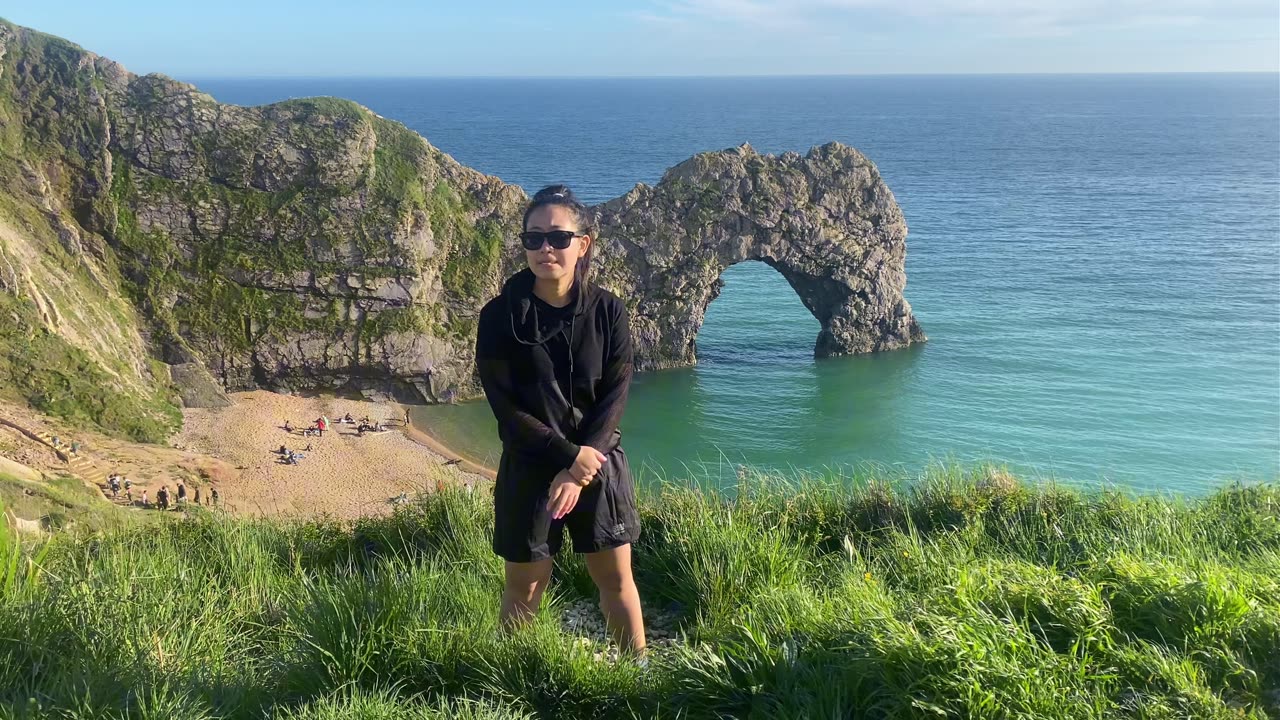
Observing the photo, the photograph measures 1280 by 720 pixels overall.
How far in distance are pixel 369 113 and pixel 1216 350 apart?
41.3m

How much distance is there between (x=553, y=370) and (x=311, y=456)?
25.9m

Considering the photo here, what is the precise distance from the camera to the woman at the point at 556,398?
4246 millimetres

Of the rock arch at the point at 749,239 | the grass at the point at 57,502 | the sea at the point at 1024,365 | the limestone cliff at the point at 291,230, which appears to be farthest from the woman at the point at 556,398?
the rock arch at the point at 749,239

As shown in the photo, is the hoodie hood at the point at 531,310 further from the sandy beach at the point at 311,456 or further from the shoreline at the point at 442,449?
the shoreline at the point at 442,449

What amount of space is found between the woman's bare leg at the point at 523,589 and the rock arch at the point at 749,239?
108ft

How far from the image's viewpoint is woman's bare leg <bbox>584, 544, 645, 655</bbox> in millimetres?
4539

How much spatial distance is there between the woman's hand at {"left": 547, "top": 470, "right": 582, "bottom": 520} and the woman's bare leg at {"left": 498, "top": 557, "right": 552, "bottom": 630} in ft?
1.28

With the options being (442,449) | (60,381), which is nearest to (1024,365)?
(442,449)

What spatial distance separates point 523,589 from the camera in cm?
458

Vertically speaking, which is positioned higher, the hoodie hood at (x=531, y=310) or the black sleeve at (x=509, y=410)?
the hoodie hood at (x=531, y=310)

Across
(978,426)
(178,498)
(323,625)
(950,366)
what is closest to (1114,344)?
(950,366)

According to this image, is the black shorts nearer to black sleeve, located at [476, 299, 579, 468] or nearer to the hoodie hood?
black sleeve, located at [476, 299, 579, 468]

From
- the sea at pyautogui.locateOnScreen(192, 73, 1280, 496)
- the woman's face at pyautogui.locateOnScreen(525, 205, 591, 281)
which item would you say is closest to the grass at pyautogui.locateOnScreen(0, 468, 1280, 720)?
the woman's face at pyautogui.locateOnScreen(525, 205, 591, 281)

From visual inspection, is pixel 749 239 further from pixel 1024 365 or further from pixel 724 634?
pixel 724 634
